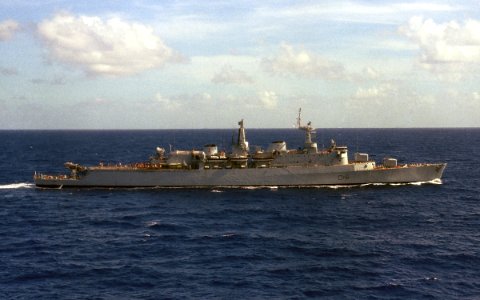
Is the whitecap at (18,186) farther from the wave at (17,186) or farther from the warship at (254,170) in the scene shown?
the warship at (254,170)

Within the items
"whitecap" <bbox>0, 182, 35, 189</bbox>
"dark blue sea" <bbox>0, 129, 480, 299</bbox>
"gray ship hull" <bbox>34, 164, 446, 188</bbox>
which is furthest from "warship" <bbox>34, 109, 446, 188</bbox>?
"whitecap" <bbox>0, 182, 35, 189</bbox>

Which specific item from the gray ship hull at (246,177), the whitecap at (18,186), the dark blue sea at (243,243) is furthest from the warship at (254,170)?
the whitecap at (18,186)

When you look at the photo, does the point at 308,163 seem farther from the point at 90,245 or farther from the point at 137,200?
the point at 90,245

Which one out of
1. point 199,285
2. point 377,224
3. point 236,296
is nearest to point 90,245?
point 199,285

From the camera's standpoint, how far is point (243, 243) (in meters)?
34.4

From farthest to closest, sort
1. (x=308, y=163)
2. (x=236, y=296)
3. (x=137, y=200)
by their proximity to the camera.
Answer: (x=308, y=163), (x=137, y=200), (x=236, y=296)

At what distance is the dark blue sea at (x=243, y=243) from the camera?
26.0 meters

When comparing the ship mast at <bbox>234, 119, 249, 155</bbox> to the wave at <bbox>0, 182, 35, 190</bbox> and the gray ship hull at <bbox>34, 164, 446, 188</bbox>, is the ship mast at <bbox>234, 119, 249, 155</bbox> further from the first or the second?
the wave at <bbox>0, 182, 35, 190</bbox>

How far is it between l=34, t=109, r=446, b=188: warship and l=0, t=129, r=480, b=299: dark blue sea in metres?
1.43

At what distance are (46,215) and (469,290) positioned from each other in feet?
120

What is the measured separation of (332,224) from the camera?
40.1 m

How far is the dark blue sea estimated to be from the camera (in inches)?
1024

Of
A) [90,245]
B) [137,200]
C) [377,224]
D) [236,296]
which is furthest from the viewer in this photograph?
[137,200]

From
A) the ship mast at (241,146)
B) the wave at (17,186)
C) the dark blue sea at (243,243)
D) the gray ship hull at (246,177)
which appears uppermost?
the ship mast at (241,146)
